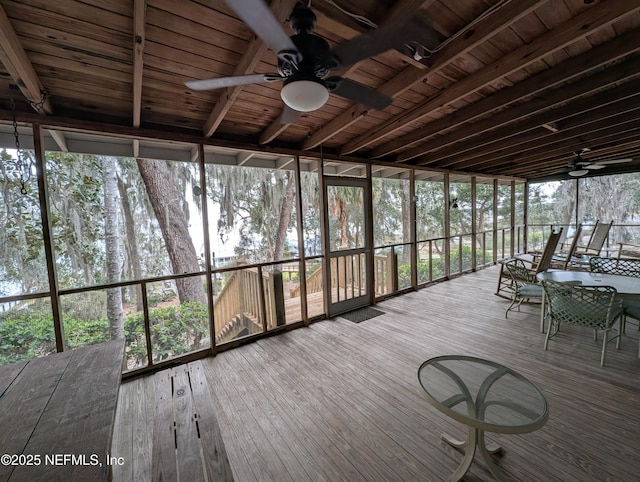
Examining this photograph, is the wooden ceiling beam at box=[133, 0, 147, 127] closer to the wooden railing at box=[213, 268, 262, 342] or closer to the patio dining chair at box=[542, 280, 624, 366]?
the wooden railing at box=[213, 268, 262, 342]

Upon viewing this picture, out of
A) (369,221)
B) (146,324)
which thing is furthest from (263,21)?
(369,221)

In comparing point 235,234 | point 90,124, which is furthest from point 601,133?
point 235,234

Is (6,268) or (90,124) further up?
(90,124)

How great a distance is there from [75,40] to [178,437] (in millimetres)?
2510

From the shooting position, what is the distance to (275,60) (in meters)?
2.07

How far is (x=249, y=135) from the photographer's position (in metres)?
3.51

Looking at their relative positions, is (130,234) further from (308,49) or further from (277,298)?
(308,49)

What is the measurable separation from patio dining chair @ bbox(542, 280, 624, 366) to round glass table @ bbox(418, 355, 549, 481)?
161 cm

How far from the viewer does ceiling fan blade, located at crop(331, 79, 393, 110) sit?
1691mm

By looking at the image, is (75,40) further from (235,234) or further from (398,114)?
(235,234)

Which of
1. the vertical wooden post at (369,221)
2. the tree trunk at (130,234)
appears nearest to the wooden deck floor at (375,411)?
the vertical wooden post at (369,221)

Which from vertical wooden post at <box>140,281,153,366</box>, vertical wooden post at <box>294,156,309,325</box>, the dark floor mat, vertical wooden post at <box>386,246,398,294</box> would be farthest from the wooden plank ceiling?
the dark floor mat

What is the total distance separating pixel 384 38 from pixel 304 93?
46cm

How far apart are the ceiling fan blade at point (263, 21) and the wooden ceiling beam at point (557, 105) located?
3.09 m
